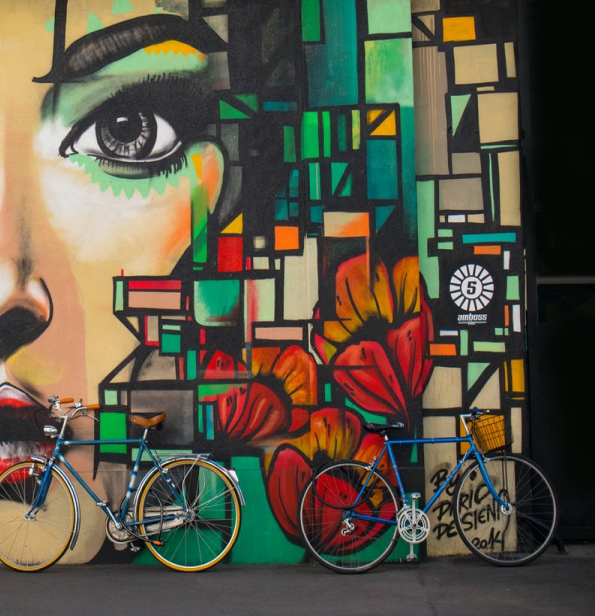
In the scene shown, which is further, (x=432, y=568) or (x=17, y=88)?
(x=17, y=88)

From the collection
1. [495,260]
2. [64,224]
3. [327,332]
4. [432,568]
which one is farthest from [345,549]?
[64,224]

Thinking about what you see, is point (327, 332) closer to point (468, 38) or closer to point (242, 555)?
point (242, 555)

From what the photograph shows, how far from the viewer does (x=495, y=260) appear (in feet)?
21.2

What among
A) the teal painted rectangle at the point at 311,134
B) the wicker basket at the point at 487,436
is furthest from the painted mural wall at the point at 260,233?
the wicker basket at the point at 487,436

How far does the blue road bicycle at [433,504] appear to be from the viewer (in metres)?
5.88

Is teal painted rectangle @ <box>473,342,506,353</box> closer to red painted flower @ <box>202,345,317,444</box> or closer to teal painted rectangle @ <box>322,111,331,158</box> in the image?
red painted flower @ <box>202,345,317,444</box>

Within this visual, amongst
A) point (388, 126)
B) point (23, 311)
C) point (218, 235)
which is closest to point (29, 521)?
point (23, 311)

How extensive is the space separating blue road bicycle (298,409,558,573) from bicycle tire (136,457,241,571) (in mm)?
649

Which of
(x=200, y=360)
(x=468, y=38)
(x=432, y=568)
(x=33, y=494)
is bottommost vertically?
(x=432, y=568)

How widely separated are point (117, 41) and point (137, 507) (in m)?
3.47

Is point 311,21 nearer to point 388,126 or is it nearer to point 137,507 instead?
point 388,126

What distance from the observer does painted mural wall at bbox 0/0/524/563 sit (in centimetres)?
619

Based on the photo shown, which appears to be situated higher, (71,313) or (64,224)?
(64,224)

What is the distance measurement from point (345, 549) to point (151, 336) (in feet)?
6.93
